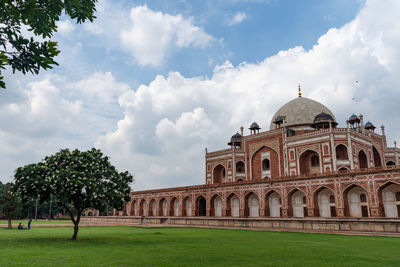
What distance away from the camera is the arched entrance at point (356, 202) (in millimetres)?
28192

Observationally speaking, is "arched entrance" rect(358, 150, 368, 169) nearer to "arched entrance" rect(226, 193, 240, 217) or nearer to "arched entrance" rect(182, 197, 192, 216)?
"arched entrance" rect(226, 193, 240, 217)

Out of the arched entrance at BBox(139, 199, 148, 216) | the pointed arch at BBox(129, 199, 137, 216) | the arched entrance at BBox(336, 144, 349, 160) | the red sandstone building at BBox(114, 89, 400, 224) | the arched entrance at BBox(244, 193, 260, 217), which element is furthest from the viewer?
the pointed arch at BBox(129, 199, 137, 216)

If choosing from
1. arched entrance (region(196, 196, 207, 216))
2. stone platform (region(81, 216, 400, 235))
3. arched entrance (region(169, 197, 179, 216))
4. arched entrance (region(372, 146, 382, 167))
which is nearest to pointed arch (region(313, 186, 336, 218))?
stone platform (region(81, 216, 400, 235))

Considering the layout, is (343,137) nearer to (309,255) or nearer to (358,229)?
(358,229)

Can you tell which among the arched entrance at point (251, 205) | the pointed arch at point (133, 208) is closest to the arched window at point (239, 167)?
the arched entrance at point (251, 205)

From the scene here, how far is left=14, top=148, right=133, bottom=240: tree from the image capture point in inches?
564

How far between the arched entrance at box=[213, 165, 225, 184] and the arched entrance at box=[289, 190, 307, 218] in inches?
630

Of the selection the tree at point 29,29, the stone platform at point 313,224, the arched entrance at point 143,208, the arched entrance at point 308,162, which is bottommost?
the stone platform at point 313,224

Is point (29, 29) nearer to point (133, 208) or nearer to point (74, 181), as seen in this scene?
point (74, 181)

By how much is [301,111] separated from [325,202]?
53.9 ft

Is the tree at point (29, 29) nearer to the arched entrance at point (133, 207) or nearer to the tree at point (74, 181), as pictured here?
the tree at point (74, 181)

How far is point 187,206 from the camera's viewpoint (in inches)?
1654

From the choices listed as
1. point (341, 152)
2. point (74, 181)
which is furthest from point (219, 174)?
point (74, 181)

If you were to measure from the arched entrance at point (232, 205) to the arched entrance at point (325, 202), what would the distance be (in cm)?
928
